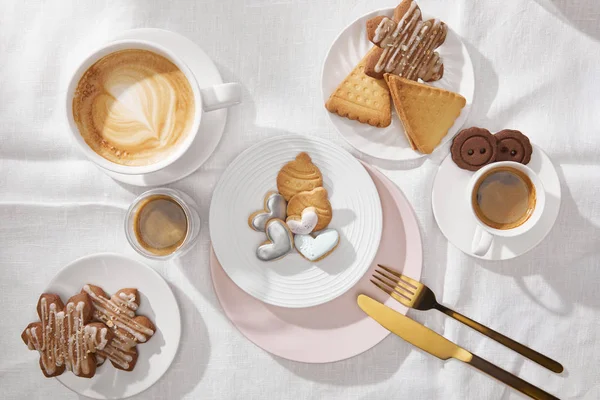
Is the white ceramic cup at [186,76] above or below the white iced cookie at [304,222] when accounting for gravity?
above

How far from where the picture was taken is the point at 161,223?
1.06 meters

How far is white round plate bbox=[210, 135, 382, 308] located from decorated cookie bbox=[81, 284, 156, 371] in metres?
0.19

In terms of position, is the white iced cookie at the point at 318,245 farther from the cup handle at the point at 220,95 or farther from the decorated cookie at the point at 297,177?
the cup handle at the point at 220,95

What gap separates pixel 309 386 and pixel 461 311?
337mm

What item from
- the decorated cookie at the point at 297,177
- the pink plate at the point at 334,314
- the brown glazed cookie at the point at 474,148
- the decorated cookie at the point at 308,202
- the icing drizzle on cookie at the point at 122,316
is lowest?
the icing drizzle on cookie at the point at 122,316

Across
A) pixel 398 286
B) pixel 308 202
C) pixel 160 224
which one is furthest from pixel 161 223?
pixel 398 286

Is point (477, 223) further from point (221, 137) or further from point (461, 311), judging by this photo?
point (221, 137)

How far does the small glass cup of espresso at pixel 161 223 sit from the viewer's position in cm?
104

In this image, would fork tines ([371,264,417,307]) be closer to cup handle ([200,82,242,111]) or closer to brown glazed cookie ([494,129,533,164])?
brown glazed cookie ([494,129,533,164])

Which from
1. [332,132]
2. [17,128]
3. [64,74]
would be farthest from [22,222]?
[332,132]

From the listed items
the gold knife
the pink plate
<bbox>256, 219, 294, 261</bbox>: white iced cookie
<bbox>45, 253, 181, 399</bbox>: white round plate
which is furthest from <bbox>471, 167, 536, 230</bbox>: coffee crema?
<bbox>45, 253, 181, 399</bbox>: white round plate

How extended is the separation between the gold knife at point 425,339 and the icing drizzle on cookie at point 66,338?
51cm

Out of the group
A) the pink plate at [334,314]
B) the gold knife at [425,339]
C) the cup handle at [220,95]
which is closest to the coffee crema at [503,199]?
the pink plate at [334,314]

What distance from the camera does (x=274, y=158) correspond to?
1051 mm
